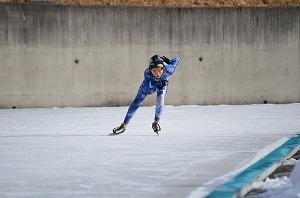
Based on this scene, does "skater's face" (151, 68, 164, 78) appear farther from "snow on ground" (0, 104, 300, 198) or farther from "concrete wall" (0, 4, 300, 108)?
"concrete wall" (0, 4, 300, 108)

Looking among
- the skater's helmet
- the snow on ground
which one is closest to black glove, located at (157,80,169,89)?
the skater's helmet

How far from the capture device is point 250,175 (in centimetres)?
375

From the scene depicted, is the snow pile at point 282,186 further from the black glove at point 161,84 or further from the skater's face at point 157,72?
the black glove at point 161,84

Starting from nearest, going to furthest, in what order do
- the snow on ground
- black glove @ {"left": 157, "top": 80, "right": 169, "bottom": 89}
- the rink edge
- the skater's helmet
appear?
1. the rink edge
2. the snow on ground
3. the skater's helmet
4. black glove @ {"left": 157, "top": 80, "right": 169, "bottom": 89}

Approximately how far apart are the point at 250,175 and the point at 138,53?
10.7 m

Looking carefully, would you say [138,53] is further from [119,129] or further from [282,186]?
[282,186]

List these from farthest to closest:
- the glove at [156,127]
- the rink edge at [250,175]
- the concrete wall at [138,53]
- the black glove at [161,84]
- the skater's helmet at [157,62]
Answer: the concrete wall at [138,53]
the black glove at [161,84]
the glove at [156,127]
the skater's helmet at [157,62]
the rink edge at [250,175]

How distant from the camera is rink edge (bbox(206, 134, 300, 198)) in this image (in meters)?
3.23

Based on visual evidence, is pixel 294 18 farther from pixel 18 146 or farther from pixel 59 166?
pixel 59 166

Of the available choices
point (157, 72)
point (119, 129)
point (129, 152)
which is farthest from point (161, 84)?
point (129, 152)

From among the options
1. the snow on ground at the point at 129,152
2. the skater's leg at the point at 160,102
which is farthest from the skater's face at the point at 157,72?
the snow on ground at the point at 129,152

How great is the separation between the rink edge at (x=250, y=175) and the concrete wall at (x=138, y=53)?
9.23 m

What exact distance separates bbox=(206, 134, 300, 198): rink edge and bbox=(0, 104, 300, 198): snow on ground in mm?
150

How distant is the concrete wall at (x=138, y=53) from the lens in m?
13.9
